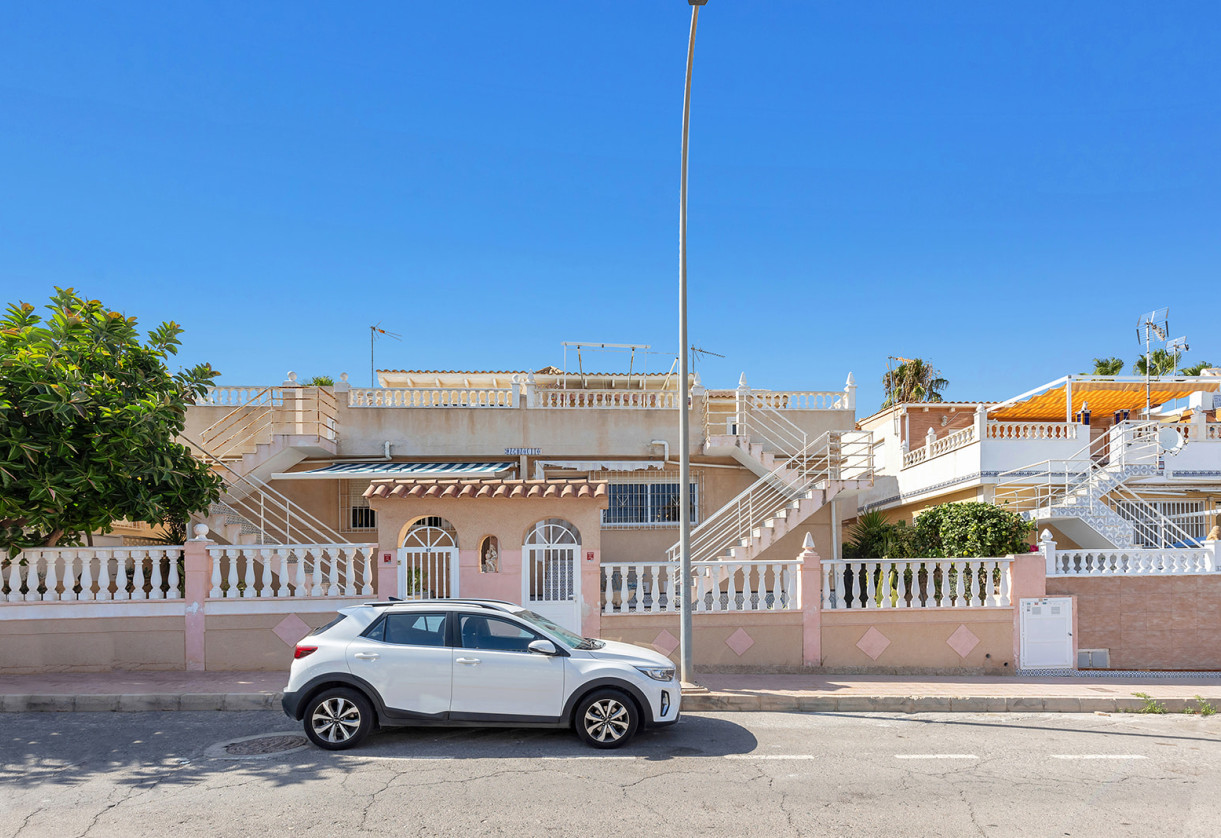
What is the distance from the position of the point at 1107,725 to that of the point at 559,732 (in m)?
6.61

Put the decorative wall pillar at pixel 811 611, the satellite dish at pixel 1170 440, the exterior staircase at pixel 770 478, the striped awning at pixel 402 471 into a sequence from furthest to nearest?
the satellite dish at pixel 1170 440 < the exterior staircase at pixel 770 478 < the striped awning at pixel 402 471 < the decorative wall pillar at pixel 811 611

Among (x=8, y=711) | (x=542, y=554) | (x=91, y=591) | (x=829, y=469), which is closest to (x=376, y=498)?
(x=542, y=554)

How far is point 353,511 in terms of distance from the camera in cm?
1947

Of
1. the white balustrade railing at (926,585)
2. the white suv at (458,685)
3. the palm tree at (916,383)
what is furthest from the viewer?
the palm tree at (916,383)

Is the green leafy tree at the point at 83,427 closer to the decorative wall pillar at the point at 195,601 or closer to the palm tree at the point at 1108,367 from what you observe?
the decorative wall pillar at the point at 195,601

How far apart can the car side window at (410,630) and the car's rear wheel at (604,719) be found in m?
1.56

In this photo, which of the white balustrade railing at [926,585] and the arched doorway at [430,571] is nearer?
the arched doorway at [430,571]

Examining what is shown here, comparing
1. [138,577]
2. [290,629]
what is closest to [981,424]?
[290,629]

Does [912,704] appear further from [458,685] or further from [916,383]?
[916,383]

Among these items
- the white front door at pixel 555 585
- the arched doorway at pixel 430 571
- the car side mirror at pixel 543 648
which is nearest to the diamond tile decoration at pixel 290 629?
the arched doorway at pixel 430 571

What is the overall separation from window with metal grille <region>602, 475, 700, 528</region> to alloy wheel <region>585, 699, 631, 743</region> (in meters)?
11.4

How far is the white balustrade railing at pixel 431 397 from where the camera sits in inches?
766

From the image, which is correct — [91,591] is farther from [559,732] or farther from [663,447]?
[663,447]

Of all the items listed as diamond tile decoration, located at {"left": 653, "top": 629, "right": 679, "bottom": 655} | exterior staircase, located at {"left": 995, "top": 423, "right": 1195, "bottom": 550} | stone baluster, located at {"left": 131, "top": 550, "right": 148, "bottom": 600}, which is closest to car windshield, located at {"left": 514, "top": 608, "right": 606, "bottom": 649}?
diamond tile decoration, located at {"left": 653, "top": 629, "right": 679, "bottom": 655}
